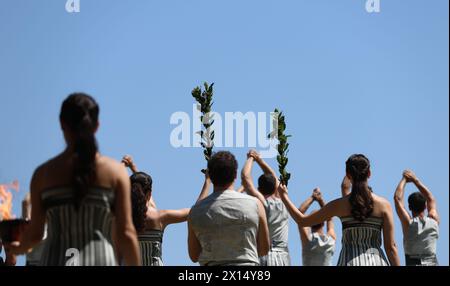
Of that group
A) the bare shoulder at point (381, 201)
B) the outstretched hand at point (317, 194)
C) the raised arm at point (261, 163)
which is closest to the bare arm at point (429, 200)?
the outstretched hand at point (317, 194)

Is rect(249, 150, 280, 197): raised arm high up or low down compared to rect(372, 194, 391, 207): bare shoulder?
up

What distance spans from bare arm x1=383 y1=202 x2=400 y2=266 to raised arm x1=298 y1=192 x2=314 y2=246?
3.70 meters

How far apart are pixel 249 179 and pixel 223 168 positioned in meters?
2.13

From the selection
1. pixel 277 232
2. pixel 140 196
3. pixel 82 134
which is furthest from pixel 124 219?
pixel 277 232

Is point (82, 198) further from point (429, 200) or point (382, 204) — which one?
point (429, 200)

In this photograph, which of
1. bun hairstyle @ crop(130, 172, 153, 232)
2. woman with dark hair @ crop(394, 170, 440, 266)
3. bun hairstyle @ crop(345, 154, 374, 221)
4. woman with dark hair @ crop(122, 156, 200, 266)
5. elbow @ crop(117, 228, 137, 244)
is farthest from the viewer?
woman with dark hair @ crop(394, 170, 440, 266)

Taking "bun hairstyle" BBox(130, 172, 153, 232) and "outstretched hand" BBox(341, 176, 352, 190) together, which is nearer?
"bun hairstyle" BBox(130, 172, 153, 232)

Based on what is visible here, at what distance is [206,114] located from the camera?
15516 mm

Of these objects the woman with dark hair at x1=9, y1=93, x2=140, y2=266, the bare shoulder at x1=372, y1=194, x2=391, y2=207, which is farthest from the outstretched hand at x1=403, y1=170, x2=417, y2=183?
the woman with dark hair at x1=9, y1=93, x2=140, y2=266

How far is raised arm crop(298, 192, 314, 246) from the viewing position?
14.4 metres

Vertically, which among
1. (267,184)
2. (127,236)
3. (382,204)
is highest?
(267,184)

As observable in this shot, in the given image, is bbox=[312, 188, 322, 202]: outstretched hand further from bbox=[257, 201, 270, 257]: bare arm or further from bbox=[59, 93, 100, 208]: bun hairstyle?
bbox=[59, 93, 100, 208]: bun hairstyle

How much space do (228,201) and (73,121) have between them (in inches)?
113
